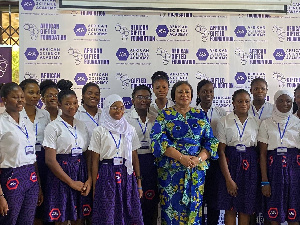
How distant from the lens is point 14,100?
2.68 meters

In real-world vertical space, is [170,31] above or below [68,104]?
above

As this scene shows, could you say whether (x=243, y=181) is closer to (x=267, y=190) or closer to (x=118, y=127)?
(x=267, y=190)

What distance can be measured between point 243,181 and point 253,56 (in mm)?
1959

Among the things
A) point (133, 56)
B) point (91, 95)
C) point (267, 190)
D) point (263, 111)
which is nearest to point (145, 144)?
point (91, 95)

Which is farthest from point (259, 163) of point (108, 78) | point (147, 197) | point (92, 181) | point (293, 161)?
point (108, 78)

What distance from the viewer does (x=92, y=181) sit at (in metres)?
2.93

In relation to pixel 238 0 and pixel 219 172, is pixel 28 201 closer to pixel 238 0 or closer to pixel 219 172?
pixel 219 172

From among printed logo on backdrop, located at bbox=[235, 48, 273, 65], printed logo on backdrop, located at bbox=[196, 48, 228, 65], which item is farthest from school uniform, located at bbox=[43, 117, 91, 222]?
printed logo on backdrop, located at bbox=[235, 48, 273, 65]

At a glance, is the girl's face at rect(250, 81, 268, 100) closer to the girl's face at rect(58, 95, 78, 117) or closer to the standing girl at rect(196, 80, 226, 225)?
the standing girl at rect(196, 80, 226, 225)

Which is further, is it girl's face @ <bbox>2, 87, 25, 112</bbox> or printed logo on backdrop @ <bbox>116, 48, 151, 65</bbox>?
printed logo on backdrop @ <bbox>116, 48, 151, 65</bbox>

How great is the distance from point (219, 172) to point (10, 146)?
1861mm

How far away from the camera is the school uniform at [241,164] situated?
10.4ft

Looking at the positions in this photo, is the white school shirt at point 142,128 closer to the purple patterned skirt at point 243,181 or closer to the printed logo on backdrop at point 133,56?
the purple patterned skirt at point 243,181

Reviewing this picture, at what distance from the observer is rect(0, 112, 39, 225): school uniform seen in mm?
2604
